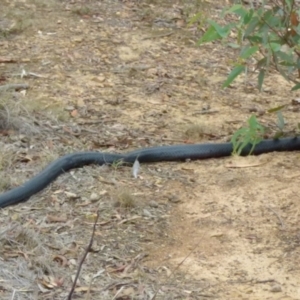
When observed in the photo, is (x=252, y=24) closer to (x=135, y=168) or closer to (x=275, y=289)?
(x=275, y=289)

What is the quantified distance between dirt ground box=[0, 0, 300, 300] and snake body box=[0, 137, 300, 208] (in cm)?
6

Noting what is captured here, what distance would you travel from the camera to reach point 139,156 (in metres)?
5.09

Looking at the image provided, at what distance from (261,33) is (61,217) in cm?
142

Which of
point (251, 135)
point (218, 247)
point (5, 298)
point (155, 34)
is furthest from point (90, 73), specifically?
point (5, 298)

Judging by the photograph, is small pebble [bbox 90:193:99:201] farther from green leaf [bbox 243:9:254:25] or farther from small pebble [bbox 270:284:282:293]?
green leaf [bbox 243:9:254:25]

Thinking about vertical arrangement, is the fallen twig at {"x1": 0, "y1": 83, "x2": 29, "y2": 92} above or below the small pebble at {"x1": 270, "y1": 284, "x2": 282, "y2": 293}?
below

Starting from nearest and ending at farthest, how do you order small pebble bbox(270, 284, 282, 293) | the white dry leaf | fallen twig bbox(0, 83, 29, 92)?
1. small pebble bbox(270, 284, 282, 293)
2. the white dry leaf
3. fallen twig bbox(0, 83, 29, 92)

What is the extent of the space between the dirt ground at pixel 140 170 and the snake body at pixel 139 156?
0.19ft

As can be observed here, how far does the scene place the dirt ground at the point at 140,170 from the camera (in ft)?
12.5

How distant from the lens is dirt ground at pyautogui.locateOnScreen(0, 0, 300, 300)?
3812mm

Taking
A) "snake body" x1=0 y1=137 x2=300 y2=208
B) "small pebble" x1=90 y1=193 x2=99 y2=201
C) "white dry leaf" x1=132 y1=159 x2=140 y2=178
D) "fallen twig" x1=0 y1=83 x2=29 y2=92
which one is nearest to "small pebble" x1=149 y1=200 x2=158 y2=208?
"small pebble" x1=90 y1=193 x2=99 y2=201

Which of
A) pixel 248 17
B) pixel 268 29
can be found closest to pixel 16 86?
pixel 268 29

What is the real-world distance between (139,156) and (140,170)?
11cm

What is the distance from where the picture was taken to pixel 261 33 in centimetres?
380
